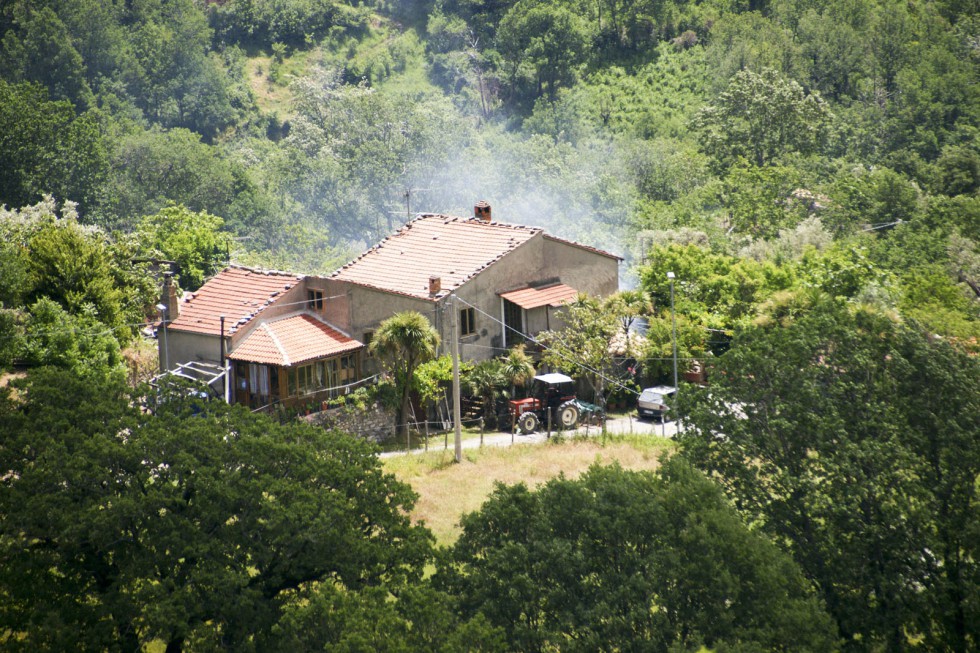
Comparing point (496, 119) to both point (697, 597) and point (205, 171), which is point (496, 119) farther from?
point (697, 597)

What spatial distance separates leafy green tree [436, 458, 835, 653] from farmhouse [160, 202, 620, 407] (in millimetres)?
19440

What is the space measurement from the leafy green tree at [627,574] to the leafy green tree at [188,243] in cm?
4074

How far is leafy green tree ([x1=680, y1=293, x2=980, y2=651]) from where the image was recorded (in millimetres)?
27562

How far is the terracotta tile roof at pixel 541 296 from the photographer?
160ft

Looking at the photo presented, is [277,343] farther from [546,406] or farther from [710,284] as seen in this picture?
[710,284]

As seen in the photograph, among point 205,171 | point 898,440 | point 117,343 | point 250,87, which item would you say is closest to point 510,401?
point 117,343

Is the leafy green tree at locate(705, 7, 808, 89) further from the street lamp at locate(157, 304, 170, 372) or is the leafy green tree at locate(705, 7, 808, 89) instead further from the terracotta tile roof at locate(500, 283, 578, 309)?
the street lamp at locate(157, 304, 170, 372)

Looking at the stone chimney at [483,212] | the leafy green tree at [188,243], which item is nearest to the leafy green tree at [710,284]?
the stone chimney at [483,212]

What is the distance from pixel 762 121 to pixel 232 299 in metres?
51.4

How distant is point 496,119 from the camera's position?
11712 centimetres

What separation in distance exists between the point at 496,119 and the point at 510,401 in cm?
7461

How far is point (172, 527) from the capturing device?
25734mm

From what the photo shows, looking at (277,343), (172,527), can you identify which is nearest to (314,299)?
(277,343)

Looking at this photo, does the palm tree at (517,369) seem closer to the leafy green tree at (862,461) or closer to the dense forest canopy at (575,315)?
the dense forest canopy at (575,315)
